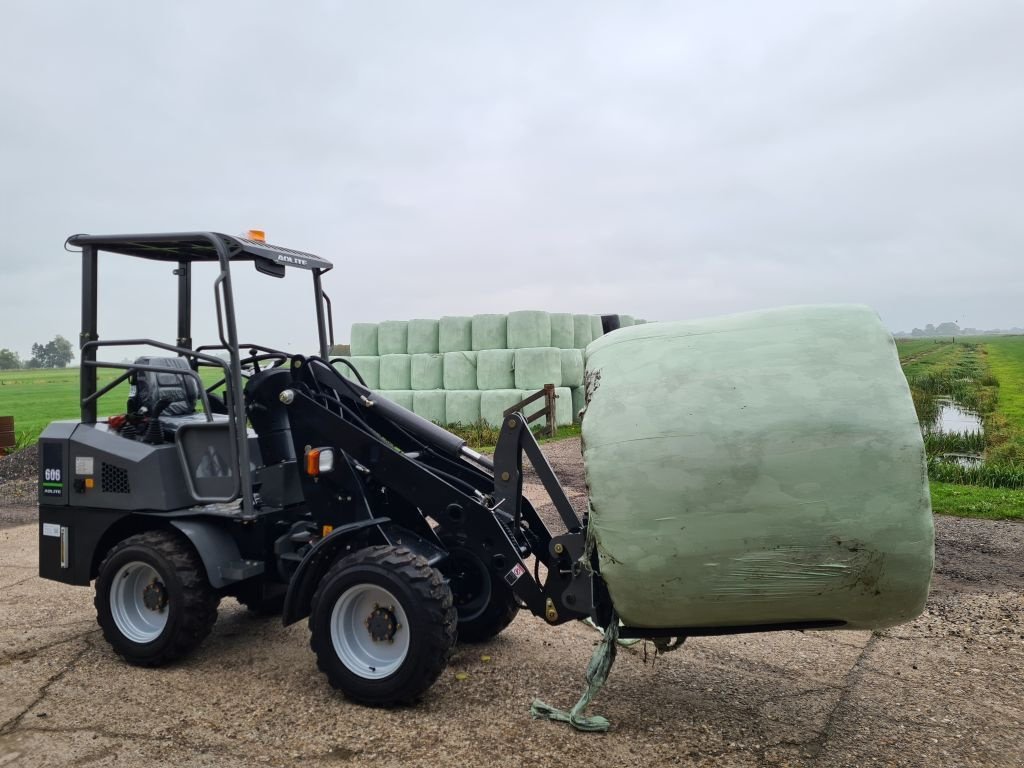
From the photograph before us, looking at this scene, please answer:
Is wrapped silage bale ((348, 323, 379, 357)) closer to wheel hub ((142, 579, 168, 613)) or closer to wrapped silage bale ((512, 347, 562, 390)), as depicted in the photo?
wrapped silage bale ((512, 347, 562, 390))

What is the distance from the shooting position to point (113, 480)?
17.7 feet

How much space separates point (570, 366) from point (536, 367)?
116cm

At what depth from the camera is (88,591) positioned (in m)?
7.04

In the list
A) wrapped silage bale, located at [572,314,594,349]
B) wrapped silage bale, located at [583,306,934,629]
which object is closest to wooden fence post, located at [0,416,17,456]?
wrapped silage bale, located at [572,314,594,349]

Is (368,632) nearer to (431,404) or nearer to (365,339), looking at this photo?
(431,404)

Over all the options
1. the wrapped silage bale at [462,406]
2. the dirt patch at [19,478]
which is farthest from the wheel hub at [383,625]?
the wrapped silage bale at [462,406]

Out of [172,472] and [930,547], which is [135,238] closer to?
[172,472]

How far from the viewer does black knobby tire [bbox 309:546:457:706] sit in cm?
436

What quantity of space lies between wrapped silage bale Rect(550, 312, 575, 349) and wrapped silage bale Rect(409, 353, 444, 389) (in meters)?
2.69

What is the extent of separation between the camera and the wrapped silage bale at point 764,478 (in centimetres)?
352

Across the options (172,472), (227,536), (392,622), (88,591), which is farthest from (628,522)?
(88,591)

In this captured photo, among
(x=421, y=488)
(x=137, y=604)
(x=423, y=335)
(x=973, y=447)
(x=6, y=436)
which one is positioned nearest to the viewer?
(x=421, y=488)

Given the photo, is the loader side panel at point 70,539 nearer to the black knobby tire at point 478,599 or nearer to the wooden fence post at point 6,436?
the black knobby tire at point 478,599

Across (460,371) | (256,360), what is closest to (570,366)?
(460,371)
